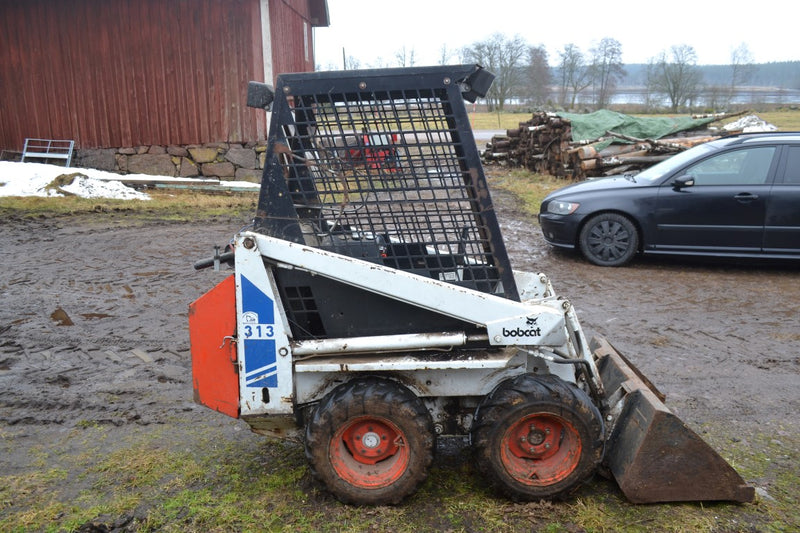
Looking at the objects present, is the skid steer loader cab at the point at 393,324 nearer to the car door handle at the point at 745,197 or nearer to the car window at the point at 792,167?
the car door handle at the point at 745,197

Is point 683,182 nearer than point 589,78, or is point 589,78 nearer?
point 683,182

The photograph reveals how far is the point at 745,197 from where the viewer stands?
786 cm

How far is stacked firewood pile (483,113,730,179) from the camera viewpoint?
592 inches

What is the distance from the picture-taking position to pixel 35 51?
604 inches

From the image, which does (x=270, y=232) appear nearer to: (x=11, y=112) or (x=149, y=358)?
(x=149, y=358)

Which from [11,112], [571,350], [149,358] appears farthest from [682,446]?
[11,112]

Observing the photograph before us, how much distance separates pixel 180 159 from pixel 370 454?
1381 centimetres

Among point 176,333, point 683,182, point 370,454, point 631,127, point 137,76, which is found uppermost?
point 137,76

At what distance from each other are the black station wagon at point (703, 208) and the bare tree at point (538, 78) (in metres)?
42.8

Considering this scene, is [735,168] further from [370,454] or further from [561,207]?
[370,454]

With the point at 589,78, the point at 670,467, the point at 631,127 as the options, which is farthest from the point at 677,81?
the point at 670,467

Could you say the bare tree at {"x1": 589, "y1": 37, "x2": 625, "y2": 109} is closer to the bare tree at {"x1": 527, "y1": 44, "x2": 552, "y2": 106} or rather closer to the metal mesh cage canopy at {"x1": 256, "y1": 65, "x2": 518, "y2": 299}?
the bare tree at {"x1": 527, "y1": 44, "x2": 552, "y2": 106}

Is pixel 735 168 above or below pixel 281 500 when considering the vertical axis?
above

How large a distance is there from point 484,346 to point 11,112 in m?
16.5
